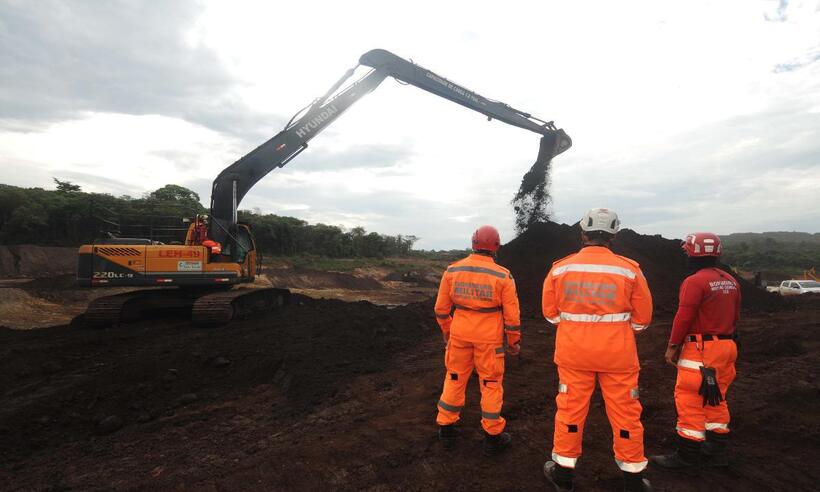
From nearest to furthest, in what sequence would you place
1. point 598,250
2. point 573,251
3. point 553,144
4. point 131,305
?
point 598,250
point 131,305
point 573,251
point 553,144

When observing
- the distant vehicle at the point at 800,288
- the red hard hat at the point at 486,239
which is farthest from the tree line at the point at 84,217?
the distant vehicle at the point at 800,288

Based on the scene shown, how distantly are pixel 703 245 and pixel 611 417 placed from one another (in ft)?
5.63

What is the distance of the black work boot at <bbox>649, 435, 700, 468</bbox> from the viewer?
130 inches

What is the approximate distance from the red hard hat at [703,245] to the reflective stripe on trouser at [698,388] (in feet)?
2.36

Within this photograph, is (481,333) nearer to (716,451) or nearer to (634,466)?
(634,466)

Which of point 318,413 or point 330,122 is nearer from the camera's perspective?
point 318,413

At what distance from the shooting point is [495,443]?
11.6 feet

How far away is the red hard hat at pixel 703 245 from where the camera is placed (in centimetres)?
360

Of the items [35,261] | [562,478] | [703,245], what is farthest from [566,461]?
[35,261]

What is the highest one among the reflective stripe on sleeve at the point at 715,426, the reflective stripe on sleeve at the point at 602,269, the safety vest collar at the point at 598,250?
the safety vest collar at the point at 598,250

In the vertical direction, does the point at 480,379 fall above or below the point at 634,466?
above

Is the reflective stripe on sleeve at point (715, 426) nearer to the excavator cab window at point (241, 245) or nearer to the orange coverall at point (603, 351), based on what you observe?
the orange coverall at point (603, 351)

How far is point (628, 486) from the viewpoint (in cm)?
286

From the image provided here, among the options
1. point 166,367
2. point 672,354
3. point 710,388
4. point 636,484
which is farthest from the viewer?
point 166,367
